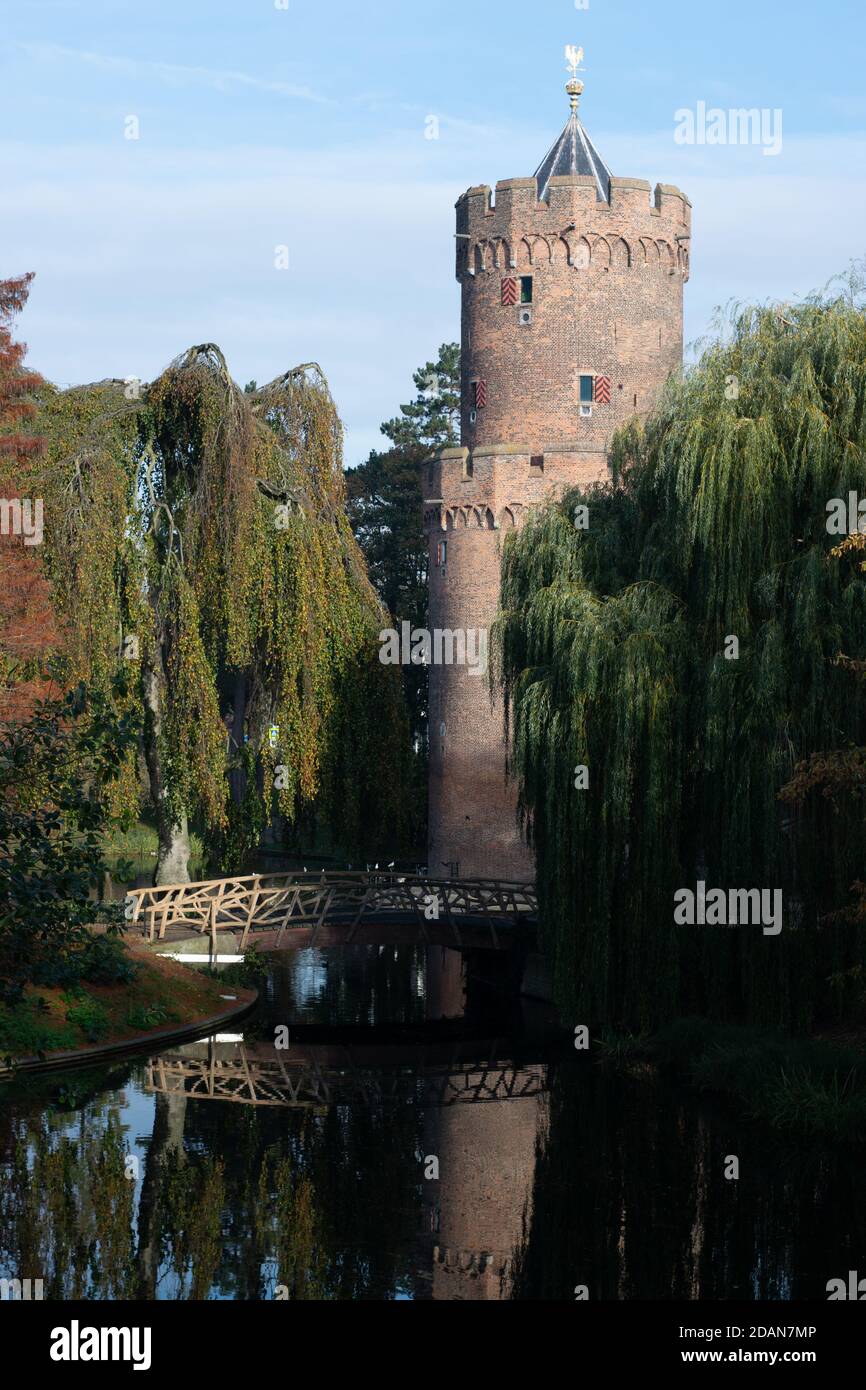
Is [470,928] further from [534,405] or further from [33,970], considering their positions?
[33,970]

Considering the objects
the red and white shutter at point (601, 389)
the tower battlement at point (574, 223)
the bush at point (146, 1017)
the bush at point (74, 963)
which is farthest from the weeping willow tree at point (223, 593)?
the bush at point (74, 963)

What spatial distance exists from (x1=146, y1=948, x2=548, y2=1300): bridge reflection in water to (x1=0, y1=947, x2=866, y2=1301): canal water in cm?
4

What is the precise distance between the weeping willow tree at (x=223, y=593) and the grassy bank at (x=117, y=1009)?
2175 millimetres

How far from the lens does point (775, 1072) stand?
51.4 ft

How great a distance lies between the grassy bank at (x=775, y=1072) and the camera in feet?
48.2

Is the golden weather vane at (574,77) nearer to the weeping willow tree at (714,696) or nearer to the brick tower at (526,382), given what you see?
the brick tower at (526,382)

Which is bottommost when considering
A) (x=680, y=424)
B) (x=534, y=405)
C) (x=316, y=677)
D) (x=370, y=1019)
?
(x=370, y=1019)

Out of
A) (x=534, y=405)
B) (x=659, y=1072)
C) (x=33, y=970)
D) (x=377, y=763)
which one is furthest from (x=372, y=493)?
(x=33, y=970)

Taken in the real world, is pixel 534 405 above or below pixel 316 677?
above

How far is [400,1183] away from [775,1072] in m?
3.89

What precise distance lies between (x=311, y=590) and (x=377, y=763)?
259 centimetres

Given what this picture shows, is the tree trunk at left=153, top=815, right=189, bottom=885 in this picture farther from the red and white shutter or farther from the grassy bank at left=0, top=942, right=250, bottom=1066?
the red and white shutter

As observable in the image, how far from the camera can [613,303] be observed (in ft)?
101

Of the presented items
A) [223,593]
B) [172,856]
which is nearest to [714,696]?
[223,593]
